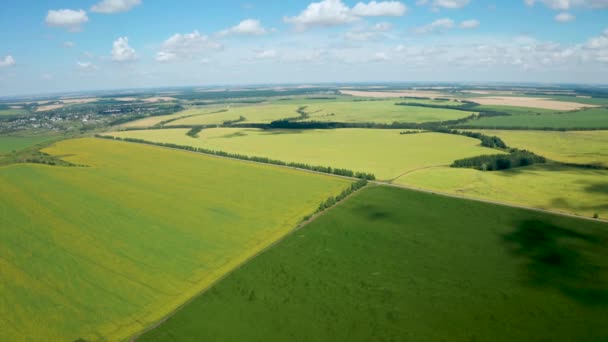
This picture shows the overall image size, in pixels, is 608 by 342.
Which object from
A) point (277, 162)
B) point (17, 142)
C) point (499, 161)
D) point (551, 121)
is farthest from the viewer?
point (551, 121)

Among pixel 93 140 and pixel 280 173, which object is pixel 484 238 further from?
pixel 93 140

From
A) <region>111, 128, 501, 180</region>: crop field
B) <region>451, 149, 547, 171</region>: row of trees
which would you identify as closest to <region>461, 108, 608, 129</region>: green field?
<region>111, 128, 501, 180</region>: crop field

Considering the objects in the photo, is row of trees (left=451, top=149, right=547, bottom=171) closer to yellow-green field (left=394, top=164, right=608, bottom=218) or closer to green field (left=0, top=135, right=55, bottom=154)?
yellow-green field (left=394, top=164, right=608, bottom=218)

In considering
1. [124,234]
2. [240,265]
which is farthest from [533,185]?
[124,234]

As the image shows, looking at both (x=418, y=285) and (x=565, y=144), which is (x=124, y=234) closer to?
(x=418, y=285)

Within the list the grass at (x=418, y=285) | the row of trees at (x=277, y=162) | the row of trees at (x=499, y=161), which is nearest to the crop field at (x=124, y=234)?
the row of trees at (x=277, y=162)

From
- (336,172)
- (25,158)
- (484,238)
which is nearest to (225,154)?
(336,172)
